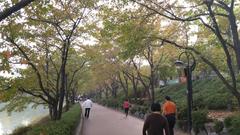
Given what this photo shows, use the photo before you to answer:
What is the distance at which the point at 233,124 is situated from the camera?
1136 centimetres

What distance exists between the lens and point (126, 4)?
44.3ft

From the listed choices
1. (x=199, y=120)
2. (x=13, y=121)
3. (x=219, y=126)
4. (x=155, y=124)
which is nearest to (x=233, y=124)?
(x=219, y=126)

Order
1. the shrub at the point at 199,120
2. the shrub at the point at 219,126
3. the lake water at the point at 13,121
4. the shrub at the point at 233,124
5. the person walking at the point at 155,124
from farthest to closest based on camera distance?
the lake water at the point at 13,121 < the shrub at the point at 199,120 < the shrub at the point at 219,126 < the shrub at the point at 233,124 < the person walking at the point at 155,124

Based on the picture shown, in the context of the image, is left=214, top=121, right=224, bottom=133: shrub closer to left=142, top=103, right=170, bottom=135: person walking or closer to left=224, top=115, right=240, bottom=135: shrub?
left=224, top=115, right=240, bottom=135: shrub

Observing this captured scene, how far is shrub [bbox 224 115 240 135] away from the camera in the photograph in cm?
1100

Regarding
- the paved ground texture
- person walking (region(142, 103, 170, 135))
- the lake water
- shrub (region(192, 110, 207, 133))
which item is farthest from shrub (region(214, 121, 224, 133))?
the lake water

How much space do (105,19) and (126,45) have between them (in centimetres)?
139

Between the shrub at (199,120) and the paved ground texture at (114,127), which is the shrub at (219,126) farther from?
the paved ground texture at (114,127)

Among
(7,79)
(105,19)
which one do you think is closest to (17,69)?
(7,79)

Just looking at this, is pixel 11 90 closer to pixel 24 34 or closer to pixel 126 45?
pixel 24 34

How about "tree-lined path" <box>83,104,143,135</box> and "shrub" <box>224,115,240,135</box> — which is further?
"tree-lined path" <box>83,104,143,135</box>

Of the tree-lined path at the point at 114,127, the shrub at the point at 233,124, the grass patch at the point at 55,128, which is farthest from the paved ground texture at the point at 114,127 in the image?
the shrub at the point at 233,124

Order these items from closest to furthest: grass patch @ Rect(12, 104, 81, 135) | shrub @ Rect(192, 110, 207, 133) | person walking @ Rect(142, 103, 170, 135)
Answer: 1. person walking @ Rect(142, 103, 170, 135)
2. grass patch @ Rect(12, 104, 81, 135)
3. shrub @ Rect(192, 110, 207, 133)

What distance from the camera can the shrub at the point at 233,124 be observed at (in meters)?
11.0
